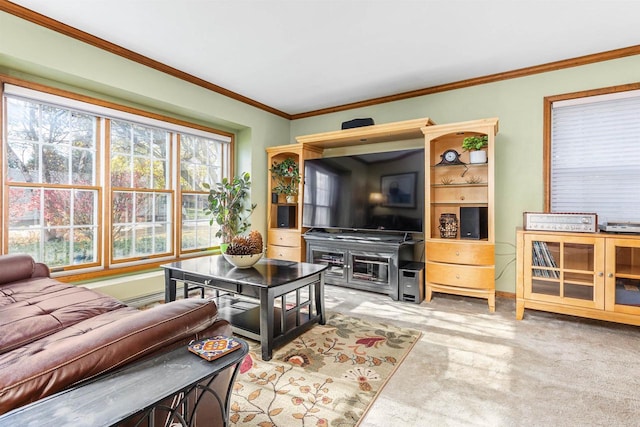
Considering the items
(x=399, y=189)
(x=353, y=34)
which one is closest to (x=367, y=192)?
(x=399, y=189)

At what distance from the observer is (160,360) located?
38.6 inches

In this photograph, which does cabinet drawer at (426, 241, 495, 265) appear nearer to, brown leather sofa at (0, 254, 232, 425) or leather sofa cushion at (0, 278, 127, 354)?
brown leather sofa at (0, 254, 232, 425)

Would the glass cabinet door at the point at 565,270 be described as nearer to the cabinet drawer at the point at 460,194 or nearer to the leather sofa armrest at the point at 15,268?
the cabinet drawer at the point at 460,194

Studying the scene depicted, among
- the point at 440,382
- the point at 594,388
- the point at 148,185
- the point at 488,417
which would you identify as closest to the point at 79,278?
the point at 148,185

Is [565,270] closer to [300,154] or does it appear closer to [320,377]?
[320,377]

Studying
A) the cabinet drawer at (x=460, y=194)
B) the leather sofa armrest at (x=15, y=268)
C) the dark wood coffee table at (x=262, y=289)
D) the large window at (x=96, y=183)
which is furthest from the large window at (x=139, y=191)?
the cabinet drawer at (x=460, y=194)

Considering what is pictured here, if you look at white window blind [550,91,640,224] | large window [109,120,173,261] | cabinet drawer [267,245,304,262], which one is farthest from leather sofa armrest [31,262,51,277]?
white window blind [550,91,640,224]

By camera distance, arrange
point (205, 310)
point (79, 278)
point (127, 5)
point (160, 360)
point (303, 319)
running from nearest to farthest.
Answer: point (160, 360) < point (205, 310) < point (127, 5) < point (303, 319) < point (79, 278)

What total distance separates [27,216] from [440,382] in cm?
358

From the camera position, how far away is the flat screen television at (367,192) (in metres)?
3.61

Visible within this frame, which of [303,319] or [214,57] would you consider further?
[214,57]

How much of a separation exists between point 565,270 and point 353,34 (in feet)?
9.02

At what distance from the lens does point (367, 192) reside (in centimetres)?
395

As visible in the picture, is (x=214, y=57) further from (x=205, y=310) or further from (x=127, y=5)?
(x=205, y=310)
